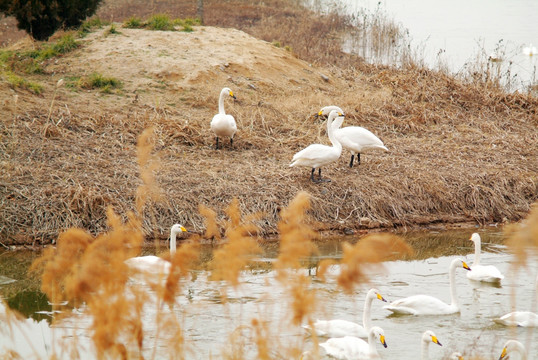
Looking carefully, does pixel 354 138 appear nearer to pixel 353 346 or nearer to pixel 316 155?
pixel 316 155

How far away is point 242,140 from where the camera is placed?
12539 mm

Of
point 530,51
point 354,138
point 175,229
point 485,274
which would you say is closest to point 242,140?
point 354,138

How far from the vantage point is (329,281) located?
27.2ft

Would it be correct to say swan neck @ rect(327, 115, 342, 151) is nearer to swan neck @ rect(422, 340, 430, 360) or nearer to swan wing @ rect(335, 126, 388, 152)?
swan wing @ rect(335, 126, 388, 152)

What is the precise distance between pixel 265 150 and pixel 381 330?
6.65 m

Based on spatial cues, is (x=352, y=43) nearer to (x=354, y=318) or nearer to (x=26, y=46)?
(x=26, y=46)

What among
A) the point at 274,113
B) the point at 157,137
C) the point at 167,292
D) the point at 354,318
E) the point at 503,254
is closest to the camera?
the point at 167,292

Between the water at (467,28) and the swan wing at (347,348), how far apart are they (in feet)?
43.1

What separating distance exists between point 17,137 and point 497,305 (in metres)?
7.67

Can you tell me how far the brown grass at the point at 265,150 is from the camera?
9.90 m

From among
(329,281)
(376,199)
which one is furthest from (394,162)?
(329,281)

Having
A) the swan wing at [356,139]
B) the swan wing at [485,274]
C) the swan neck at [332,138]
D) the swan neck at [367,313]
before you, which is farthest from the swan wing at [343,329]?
the swan wing at [356,139]

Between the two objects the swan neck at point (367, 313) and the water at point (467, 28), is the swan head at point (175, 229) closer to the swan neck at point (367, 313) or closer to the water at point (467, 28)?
the swan neck at point (367, 313)

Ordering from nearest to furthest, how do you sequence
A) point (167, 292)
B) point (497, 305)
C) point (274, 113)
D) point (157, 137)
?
point (167, 292)
point (497, 305)
point (157, 137)
point (274, 113)
